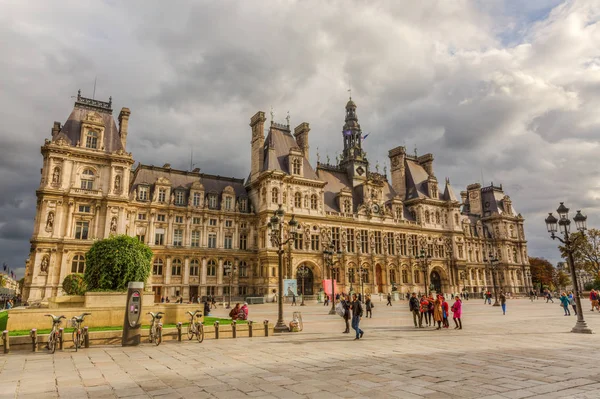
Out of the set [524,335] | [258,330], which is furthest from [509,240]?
[258,330]

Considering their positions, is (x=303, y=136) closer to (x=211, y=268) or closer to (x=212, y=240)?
(x=212, y=240)

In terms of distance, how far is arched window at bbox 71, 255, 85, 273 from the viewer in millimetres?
42906

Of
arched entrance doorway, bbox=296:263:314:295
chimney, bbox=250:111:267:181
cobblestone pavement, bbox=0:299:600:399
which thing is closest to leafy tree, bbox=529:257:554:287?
arched entrance doorway, bbox=296:263:314:295

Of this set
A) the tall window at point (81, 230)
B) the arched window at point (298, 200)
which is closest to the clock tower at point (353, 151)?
the arched window at point (298, 200)

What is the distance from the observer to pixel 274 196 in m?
54.4

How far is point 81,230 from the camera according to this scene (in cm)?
4394

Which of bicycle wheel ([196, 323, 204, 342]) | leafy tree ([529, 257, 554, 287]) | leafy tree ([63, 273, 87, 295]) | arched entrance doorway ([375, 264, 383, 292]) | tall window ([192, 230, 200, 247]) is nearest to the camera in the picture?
bicycle wheel ([196, 323, 204, 342])

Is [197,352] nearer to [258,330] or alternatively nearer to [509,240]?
[258,330]

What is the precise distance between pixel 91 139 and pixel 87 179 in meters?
5.17

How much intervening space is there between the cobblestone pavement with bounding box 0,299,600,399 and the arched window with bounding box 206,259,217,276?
35829 mm

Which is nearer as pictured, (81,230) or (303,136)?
(81,230)

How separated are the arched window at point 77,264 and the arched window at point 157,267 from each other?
7942 mm

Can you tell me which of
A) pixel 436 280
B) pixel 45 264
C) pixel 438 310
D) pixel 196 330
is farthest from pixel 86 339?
pixel 436 280

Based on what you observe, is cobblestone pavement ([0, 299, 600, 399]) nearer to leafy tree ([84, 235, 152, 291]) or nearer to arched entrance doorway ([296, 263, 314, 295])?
leafy tree ([84, 235, 152, 291])
